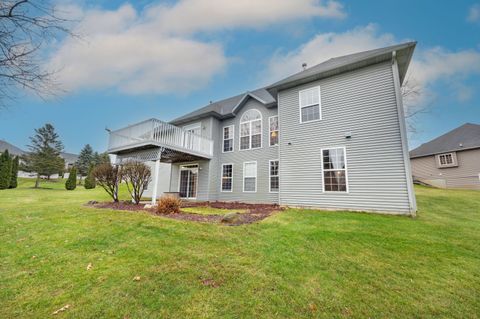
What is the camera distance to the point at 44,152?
26.0 m

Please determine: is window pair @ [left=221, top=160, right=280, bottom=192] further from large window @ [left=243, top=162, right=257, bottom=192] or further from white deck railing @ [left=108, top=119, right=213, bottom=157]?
white deck railing @ [left=108, top=119, right=213, bottom=157]

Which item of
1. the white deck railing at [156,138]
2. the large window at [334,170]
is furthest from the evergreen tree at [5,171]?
the large window at [334,170]

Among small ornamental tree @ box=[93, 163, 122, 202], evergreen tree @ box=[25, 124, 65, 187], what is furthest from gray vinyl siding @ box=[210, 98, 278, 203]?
evergreen tree @ box=[25, 124, 65, 187]

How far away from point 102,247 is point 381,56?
→ 37.2 ft

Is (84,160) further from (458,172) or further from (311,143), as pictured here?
(458,172)

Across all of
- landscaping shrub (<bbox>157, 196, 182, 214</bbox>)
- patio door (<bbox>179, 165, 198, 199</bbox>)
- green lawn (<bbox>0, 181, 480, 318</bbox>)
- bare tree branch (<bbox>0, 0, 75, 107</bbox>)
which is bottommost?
green lawn (<bbox>0, 181, 480, 318</bbox>)

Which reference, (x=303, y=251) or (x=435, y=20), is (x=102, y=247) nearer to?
(x=303, y=251)

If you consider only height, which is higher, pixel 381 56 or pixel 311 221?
pixel 381 56

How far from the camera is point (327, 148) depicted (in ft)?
30.2

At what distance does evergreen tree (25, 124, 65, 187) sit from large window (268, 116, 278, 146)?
97.7 feet

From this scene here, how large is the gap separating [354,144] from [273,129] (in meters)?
4.85

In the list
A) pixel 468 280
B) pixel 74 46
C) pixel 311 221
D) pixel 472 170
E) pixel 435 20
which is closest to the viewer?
pixel 468 280

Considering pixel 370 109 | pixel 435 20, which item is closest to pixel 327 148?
pixel 370 109

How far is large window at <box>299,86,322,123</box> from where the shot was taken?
9.79 m
